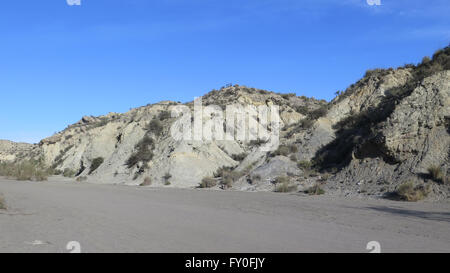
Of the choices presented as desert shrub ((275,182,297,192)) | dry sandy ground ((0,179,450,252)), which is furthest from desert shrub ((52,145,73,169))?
dry sandy ground ((0,179,450,252))

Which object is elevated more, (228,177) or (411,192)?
(411,192)

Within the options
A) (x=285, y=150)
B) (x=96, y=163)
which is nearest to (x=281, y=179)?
(x=285, y=150)

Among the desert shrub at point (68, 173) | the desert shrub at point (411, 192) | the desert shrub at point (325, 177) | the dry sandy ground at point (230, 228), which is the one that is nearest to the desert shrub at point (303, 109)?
the desert shrub at point (325, 177)

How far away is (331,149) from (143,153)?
1718cm

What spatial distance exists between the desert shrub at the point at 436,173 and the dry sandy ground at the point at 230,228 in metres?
2.29

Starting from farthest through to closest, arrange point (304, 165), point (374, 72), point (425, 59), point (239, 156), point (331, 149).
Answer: point (239, 156), point (374, 72), point (425, 59), point (331, 149), point (304, 165)

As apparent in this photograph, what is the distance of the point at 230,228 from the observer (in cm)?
877

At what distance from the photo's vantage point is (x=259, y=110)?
1565 inches

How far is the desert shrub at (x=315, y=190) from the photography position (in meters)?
17.7

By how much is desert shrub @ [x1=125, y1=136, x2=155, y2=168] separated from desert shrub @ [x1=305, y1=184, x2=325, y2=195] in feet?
57.8

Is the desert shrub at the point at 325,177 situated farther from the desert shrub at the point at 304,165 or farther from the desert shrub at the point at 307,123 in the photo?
the desert shrub at the point at 307,123

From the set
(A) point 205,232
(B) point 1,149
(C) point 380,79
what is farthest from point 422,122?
(B) point 1,149

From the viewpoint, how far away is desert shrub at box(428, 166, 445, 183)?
589 inches

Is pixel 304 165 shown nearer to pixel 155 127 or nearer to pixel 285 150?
pixel 285 150
